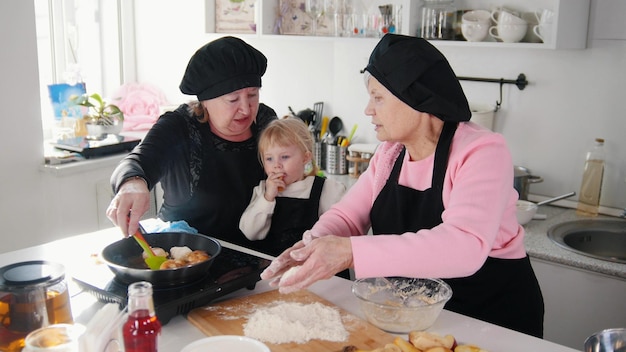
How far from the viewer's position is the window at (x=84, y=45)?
388cm

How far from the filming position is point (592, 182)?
8.66 feet

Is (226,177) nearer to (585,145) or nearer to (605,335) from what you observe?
(605,335)

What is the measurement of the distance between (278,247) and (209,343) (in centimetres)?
92

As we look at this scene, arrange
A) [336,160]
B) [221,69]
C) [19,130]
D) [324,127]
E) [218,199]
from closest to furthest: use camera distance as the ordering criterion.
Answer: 1. [221,69]
2. [218,199]
3. [19,130]
4. [336,160]
5. [324,127]

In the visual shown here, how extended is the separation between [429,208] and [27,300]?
0.94 meters

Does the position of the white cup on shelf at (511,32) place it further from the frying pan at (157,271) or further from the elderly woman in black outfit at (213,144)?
the frying pan at (157,271)

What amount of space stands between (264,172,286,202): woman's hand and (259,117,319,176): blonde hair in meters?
0.10

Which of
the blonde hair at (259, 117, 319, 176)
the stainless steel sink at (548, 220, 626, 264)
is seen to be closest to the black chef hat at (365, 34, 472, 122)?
the blonde hair at (259, 117, 319, 176)

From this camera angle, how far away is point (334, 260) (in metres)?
1.42

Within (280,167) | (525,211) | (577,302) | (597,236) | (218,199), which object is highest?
(280,167)

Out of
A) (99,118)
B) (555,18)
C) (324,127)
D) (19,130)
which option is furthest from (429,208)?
(99,118)

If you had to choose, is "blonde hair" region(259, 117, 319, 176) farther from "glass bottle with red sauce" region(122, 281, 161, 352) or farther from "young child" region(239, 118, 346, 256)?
"glass bottle with red sauce" region(122, 281, 161, 352)

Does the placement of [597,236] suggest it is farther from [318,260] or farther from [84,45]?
[84,45]

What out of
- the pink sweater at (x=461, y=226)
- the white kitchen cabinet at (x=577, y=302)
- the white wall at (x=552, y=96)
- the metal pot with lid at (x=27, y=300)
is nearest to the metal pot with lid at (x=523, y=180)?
the white wall at (x=552, y=96)
